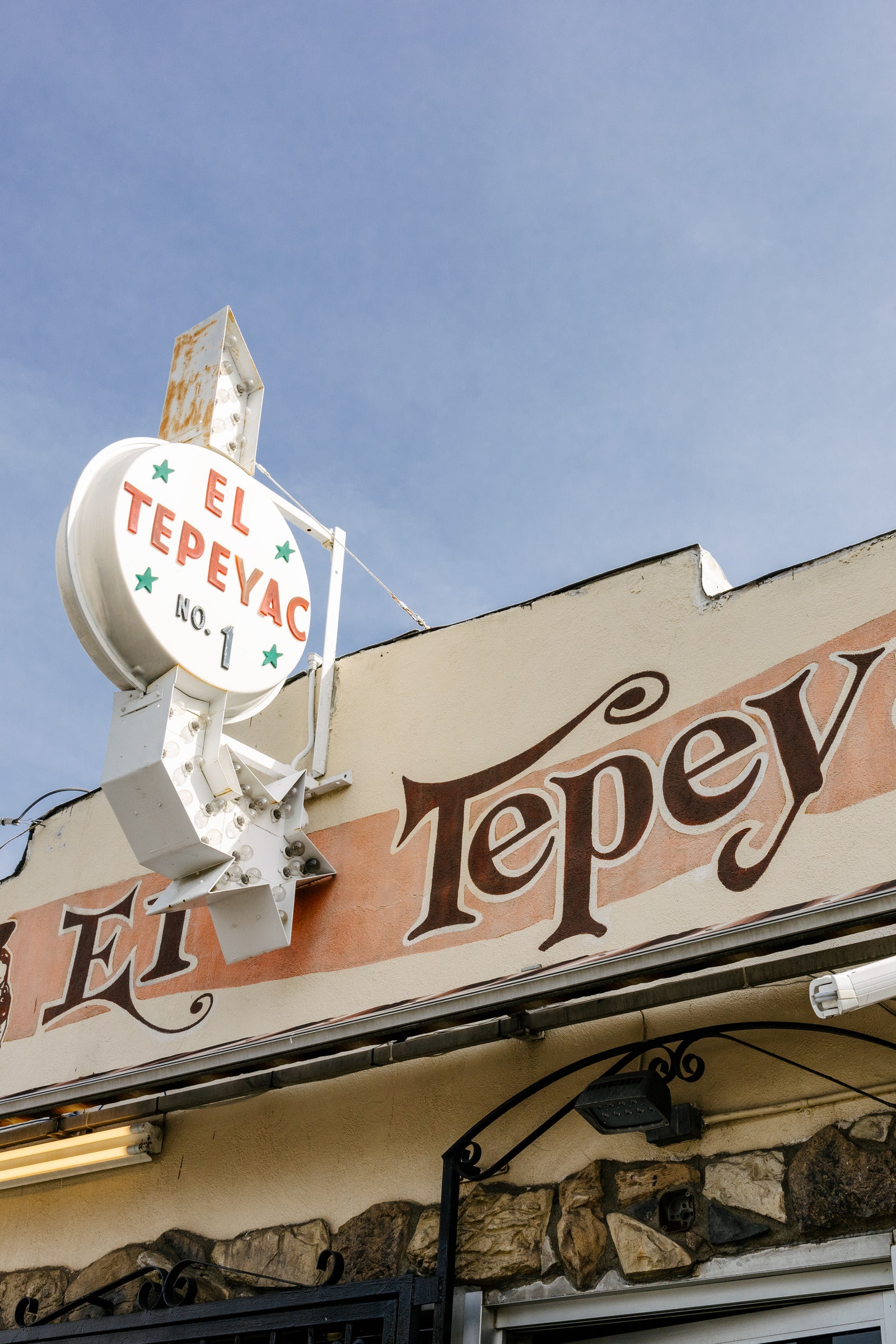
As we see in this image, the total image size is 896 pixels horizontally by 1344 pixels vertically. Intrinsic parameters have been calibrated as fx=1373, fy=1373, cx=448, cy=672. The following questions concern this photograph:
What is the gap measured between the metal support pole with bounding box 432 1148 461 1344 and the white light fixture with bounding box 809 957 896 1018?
1609mm

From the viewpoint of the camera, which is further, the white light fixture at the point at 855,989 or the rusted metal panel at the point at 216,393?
the rusted metal panel at the point at 216,393

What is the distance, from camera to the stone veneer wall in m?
3.95

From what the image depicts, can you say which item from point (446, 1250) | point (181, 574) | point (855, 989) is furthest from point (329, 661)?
point (855, 989)

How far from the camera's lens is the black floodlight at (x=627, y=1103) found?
4.18 m

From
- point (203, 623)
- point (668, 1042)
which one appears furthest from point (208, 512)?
point (668, 1042)

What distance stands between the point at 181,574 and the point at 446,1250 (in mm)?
2711

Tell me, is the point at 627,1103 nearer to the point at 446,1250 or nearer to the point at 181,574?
the point at 446,1250

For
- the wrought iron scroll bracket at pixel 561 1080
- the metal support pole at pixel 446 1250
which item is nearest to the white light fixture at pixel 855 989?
the wrought iron scroll bracket at pixel 561 1080

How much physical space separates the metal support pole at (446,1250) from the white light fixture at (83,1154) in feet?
5.08

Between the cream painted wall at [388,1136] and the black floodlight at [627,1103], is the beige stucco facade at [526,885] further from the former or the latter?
the black floodlight at [627,1103]

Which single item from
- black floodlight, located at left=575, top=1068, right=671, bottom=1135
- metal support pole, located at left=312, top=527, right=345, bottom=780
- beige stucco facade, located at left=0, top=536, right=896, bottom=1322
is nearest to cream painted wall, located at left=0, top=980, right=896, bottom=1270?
beige stucco facade, located at left=0, top=536, right=896, bottom=1322

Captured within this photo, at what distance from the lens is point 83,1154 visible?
5.74 metres

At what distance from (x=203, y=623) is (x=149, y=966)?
5.66 ft

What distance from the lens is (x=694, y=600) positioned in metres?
5.28
